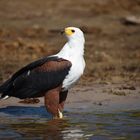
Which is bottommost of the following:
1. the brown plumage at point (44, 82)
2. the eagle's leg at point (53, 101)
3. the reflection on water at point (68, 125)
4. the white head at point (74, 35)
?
the reflection on water at point (68, 125)

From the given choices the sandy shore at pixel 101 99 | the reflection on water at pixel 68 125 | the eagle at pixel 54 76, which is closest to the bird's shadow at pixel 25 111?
the reflection on water at pixel 68 125

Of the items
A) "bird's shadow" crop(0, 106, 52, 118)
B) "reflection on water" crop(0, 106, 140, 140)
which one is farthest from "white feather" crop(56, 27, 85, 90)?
"bird's shadow" crop(0, 106, 52, 118)

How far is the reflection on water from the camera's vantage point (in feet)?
31.8

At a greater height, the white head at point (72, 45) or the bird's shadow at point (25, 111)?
the white head at point (72, 45)

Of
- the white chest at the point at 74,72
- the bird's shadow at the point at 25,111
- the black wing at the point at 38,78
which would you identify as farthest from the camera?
the bird's shadow at the point at 25,111

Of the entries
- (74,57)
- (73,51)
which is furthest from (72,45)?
(74,57)

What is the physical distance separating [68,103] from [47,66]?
160cm

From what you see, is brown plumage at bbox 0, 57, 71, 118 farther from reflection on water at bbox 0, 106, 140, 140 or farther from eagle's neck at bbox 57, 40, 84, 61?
reflection on water at bbox 0, 106, 140, 140

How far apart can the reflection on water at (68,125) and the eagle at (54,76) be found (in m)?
0.34

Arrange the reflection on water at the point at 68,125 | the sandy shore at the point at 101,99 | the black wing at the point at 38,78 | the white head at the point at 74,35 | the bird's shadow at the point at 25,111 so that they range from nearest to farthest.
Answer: the reflection on water at the point at 68,125, the black wing at the point at 38,78, the white head at the point at 74,35, the bird's shadow at the point at 25,111, the sandy shore at the point at 101,99

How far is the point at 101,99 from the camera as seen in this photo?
12.3 meters

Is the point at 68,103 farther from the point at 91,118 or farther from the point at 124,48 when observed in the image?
the point at 124,48

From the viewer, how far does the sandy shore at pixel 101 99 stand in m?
11.9

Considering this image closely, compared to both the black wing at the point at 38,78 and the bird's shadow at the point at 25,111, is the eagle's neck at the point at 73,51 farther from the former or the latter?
the bird's shadow at the point at 25,111
